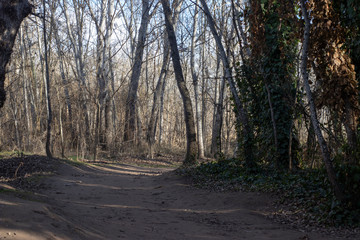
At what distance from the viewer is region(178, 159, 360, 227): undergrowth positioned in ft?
18.8

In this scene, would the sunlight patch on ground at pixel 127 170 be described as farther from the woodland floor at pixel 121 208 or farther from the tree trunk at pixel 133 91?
the tree trunk at pixel 133 91

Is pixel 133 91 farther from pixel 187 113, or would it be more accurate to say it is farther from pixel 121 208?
pixel 121 208

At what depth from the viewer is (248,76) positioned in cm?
1077

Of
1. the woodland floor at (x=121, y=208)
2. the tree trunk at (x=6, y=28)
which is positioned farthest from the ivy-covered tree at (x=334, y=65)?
the tree trunk at (x=6, y=28)

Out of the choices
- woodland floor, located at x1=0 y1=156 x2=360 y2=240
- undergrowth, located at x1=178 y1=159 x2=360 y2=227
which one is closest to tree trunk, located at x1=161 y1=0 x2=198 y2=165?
woodland floor, located at x1=0 y1=156 x2=360 y2=240

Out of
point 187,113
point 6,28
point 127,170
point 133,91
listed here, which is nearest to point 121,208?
point 6,28

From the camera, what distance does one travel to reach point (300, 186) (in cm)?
747

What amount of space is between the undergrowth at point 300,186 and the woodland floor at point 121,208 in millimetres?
413

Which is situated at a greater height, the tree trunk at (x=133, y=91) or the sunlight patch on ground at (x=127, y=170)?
the tree trunk at (x=133, y=91)

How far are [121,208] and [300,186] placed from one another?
3909 millimetres

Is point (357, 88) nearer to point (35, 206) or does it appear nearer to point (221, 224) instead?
point (221, 224)

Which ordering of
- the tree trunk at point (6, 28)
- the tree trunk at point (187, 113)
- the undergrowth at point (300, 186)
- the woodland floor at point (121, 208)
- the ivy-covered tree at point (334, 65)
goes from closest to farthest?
the woodland floor at point (121, 208)
the undergrowth at point (300, 186)
the ivy-covered tree at point (334, 65)
the tree trunk at point (6, 28)
the tree trunk at point (187, 113)

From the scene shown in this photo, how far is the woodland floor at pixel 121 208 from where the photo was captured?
4551 mm

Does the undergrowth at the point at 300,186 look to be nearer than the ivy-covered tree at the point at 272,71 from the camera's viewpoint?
Yes
